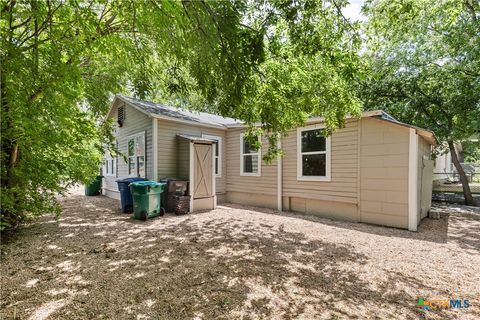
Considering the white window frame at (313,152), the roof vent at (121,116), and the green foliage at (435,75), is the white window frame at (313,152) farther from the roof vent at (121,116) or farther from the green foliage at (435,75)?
the roof vent at (121,116)

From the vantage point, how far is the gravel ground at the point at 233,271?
2.38m

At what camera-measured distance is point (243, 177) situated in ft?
29.1

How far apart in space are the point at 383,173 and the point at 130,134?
28.2ft

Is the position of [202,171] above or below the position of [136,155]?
below

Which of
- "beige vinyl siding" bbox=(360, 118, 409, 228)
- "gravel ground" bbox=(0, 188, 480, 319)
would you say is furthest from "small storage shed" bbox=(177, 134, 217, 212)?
"beige vinyl siding" bbox=(360, 118, 409, 228)

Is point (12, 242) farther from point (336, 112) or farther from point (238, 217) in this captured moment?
point (336, 112)

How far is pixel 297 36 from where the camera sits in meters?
4.16

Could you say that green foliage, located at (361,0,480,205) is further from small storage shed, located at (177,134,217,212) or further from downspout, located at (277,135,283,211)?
small storage shed, located at (177,134,217,212)

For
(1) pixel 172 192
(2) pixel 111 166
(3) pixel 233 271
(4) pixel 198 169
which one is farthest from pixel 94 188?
(3) pixel 233 271

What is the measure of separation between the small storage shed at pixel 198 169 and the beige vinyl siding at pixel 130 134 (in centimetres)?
98

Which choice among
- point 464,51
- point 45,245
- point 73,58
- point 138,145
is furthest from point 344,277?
point 464,51

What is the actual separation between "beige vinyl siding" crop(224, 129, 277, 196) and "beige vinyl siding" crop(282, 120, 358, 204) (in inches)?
34.1

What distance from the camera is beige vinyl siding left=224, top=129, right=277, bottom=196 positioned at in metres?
8.03

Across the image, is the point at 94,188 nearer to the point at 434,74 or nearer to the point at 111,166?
the point at 111,166
